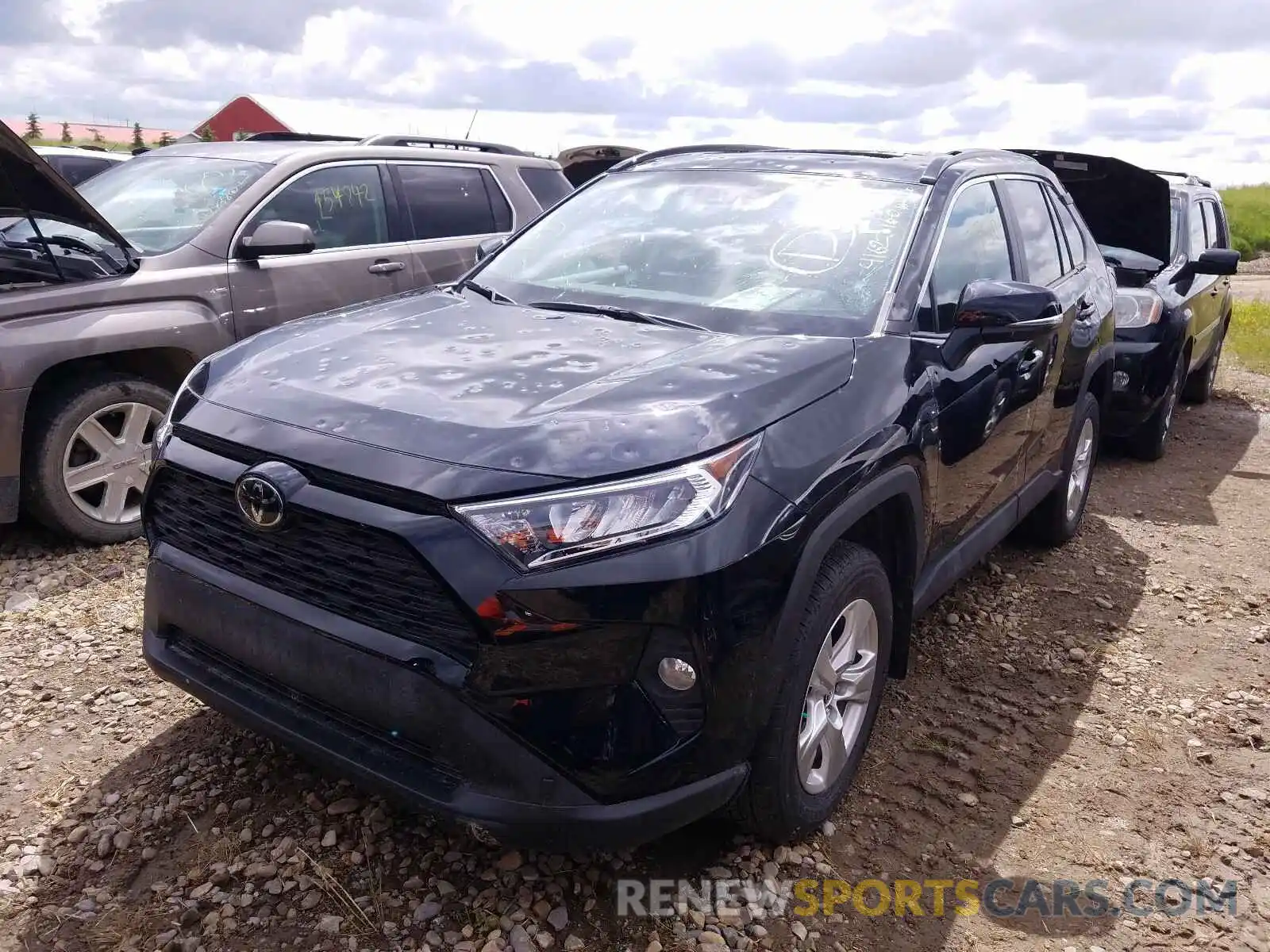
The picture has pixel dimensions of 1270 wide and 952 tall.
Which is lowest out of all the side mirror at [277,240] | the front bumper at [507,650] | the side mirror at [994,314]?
the front bumper at [507,650]

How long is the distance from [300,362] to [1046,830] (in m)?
2.44

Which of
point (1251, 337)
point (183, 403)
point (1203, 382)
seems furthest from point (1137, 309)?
point (1251, 337)

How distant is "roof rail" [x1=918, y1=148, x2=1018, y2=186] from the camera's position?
131 inches

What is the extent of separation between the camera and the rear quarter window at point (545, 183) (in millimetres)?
6609

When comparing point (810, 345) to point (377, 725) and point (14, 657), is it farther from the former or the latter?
point (14, 657)

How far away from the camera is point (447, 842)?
103 inches

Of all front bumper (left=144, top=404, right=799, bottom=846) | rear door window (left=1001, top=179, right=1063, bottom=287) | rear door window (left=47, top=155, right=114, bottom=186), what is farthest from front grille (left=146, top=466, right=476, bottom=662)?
rear door window (left=47, top=155, right=114, bottom=186)

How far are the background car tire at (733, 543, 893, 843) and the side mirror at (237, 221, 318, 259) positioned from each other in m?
3.15

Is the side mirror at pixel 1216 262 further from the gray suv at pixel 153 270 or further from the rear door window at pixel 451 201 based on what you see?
the gray suv at pixel 153 270

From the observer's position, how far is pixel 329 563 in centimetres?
215

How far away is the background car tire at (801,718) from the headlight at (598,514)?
419 mm

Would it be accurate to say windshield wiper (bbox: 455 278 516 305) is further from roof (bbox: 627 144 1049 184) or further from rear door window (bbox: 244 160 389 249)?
rear door window (bbox: 244 160 389 249)

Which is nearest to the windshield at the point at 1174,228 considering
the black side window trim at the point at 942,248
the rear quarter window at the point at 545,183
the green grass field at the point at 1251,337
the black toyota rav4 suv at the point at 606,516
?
the black side window trim at the point at 942,248

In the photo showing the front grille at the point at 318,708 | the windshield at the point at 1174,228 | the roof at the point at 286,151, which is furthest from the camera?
the windshield at the point at 1174,228
